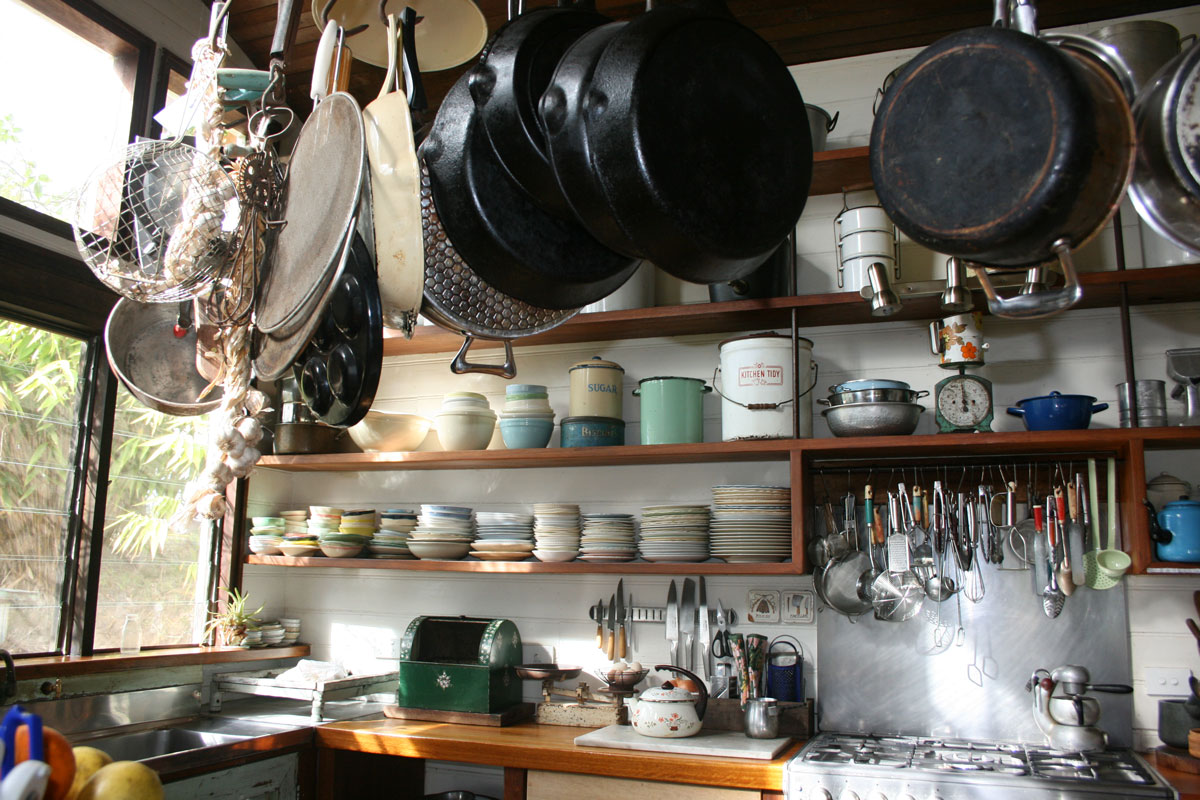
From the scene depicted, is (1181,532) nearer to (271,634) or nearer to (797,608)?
(797,608)

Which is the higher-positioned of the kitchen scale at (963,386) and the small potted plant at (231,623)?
the kitchen scale at (963,386)

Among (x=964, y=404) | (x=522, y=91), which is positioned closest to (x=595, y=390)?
(x=964, y=404)

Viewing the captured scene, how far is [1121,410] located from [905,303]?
2.13 ft

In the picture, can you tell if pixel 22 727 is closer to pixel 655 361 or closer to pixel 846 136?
pixel 655 361

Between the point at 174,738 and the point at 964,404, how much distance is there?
2.65 meters

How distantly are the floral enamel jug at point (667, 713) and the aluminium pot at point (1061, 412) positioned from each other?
127 centimetres

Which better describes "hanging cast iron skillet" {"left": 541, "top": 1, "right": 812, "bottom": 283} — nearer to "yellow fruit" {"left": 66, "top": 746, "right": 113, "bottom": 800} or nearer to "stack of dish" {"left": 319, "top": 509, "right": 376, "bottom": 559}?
"yellow fruit" {"left": 66, "top": 746, "right": 113, "bottom": 800}

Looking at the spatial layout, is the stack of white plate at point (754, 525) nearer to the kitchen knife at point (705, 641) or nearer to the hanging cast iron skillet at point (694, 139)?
the kitchen knife at point (705, 641)

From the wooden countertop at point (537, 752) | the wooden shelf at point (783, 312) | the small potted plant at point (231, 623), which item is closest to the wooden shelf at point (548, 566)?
the small potted plant at point (231, 623)

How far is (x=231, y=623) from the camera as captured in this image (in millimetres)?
3295

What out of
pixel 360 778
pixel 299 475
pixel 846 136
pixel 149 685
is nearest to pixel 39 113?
pixel 299 475

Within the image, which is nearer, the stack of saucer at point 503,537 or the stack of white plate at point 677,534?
the stack of white plate at point 677,534

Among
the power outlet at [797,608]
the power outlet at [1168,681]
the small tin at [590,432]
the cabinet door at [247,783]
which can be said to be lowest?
the cabinet door at [247,783]

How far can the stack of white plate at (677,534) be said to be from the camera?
279cm
